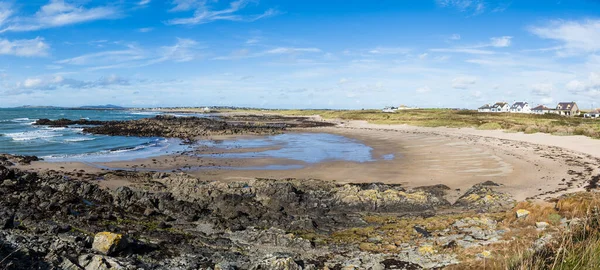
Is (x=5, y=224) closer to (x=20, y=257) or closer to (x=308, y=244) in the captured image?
(x=20, y=257)

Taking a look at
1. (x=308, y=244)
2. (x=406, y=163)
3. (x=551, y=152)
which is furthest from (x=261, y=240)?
(x=551, y=152)

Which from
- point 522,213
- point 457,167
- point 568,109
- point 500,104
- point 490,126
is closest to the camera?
point 522,213

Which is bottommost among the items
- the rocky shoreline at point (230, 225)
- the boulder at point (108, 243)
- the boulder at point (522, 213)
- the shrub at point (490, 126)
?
the rocky shoreline at point (230, 225)

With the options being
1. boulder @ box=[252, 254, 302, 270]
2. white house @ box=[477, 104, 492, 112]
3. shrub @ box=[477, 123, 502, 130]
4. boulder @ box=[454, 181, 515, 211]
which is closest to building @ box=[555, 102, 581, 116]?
white house @ box=[477, 104, 492, 112]

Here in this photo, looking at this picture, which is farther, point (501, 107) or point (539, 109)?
point (501, 107)

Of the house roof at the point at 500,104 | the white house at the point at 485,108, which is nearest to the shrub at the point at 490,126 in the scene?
the house roof at the point at 500,104

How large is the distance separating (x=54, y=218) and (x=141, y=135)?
34145 millimetres

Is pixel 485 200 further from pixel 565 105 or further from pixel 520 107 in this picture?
pixel 520 107

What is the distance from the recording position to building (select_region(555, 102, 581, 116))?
94244mm

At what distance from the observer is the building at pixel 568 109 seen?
3710 inches

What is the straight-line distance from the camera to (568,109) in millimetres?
94938

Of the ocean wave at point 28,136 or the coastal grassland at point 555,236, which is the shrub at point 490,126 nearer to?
the coastal grassland at point 555,236

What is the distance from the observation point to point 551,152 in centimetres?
2627

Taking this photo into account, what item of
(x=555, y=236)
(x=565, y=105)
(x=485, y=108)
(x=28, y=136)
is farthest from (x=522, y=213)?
(x=485, y=108)
